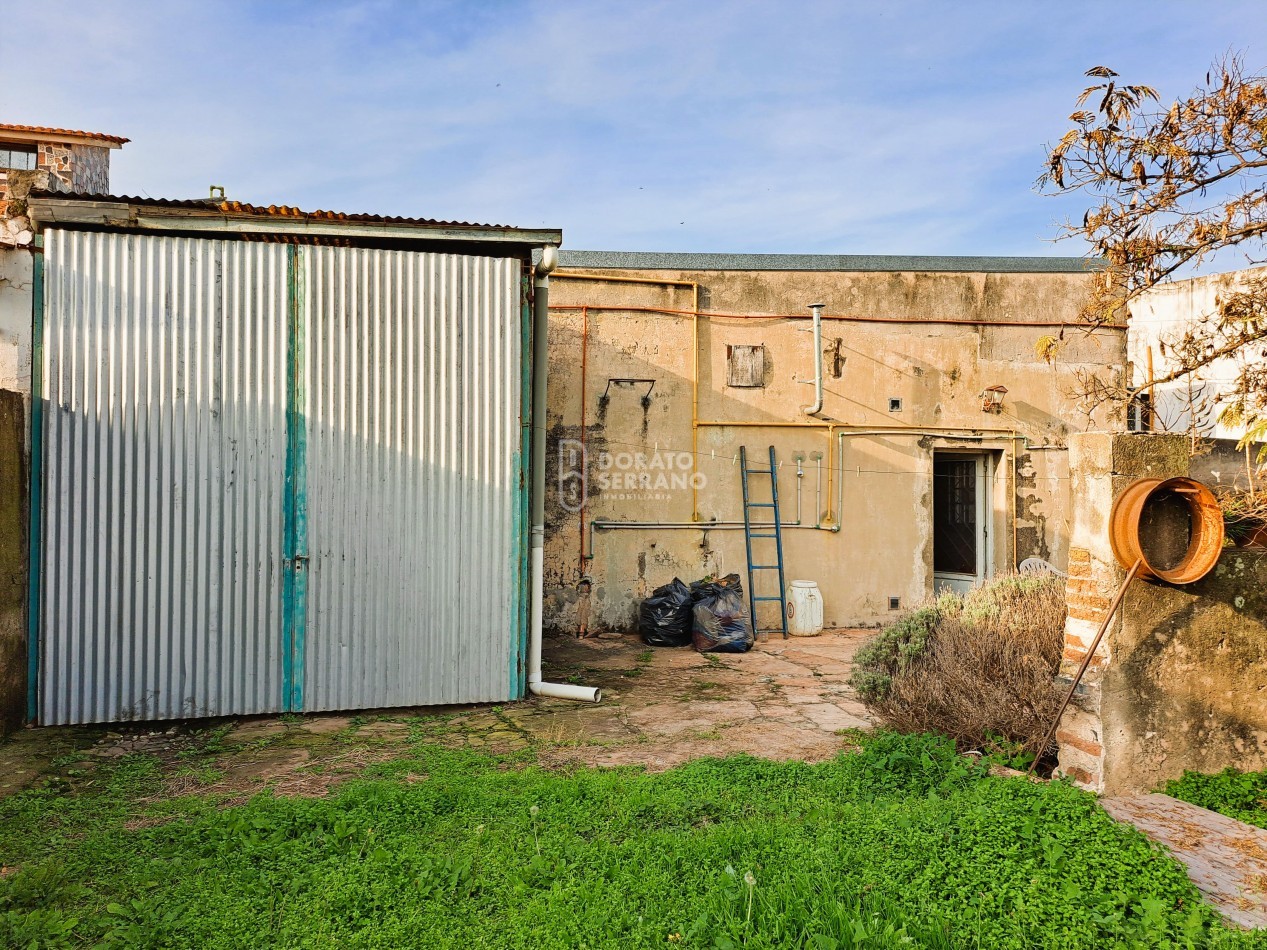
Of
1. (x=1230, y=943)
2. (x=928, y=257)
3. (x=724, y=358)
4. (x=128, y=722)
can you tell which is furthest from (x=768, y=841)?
(x=928, y=257)

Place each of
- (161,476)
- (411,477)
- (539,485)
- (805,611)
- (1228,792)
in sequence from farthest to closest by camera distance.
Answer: (805,611) < (539,485) < (411,477) < (161,476) < (1228,792)

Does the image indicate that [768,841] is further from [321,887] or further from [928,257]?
[928,257]

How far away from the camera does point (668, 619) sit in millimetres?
9086

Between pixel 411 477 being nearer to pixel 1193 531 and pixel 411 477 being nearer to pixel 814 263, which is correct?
pixel 1193 531

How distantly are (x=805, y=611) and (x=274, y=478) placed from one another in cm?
606

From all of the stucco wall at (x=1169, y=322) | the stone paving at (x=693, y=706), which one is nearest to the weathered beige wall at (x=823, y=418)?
the stone paving at (x=693, y=706)

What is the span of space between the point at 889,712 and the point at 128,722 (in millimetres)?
4975

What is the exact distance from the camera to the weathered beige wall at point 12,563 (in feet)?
17.2

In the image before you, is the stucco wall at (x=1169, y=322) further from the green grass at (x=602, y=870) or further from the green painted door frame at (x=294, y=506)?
the green painted door frame at (x=294, y=506)

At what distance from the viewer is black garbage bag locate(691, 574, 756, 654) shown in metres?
8.78

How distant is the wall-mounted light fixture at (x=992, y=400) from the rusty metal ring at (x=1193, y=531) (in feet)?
21.6


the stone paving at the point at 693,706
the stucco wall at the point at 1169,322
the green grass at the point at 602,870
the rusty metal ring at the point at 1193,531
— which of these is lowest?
the stone paving at the point at 693,706

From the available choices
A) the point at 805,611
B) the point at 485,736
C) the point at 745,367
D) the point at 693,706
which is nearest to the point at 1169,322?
the point at 745,367

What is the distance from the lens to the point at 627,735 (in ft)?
18.2
